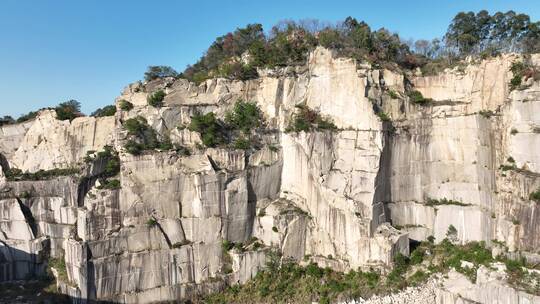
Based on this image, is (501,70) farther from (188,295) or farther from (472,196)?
(188,295)

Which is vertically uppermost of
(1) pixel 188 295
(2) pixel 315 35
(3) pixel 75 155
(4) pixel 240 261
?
(2) pixel 315 35

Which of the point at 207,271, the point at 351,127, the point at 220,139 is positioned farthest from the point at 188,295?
the point at 351,127

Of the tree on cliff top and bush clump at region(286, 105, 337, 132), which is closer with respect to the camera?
bush clump at region(286, 105, 337, 132)

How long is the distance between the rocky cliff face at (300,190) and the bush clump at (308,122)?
0.58 meters

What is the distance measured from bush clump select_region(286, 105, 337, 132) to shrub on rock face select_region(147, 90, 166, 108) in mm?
9415

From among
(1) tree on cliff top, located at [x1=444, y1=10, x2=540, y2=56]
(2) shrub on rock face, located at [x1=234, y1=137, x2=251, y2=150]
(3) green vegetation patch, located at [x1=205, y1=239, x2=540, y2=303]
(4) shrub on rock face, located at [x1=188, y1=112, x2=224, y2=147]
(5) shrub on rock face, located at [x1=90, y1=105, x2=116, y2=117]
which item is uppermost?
(1) tree on cliff top, located at [x1=444, y1=10, x2=540, y2=56]

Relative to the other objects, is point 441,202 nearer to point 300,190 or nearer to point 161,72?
point 300,190

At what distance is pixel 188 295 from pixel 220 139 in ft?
34.1

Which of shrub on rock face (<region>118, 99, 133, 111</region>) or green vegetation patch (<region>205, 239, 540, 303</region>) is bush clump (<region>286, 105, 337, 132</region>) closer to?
green vegetation patch (<region>205, 239, 540, 303</region>)

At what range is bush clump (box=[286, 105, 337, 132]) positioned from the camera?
3172 centimetres

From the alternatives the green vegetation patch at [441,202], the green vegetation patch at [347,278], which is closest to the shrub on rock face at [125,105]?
the green vegetation patch at [347,278]

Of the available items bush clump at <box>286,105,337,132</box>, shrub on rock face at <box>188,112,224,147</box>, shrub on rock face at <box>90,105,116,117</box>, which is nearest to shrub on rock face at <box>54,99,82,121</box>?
shrub on rock face at <box>90,105,116,117</box>

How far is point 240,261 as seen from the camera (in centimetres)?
2958

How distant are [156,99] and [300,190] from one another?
1214cm
